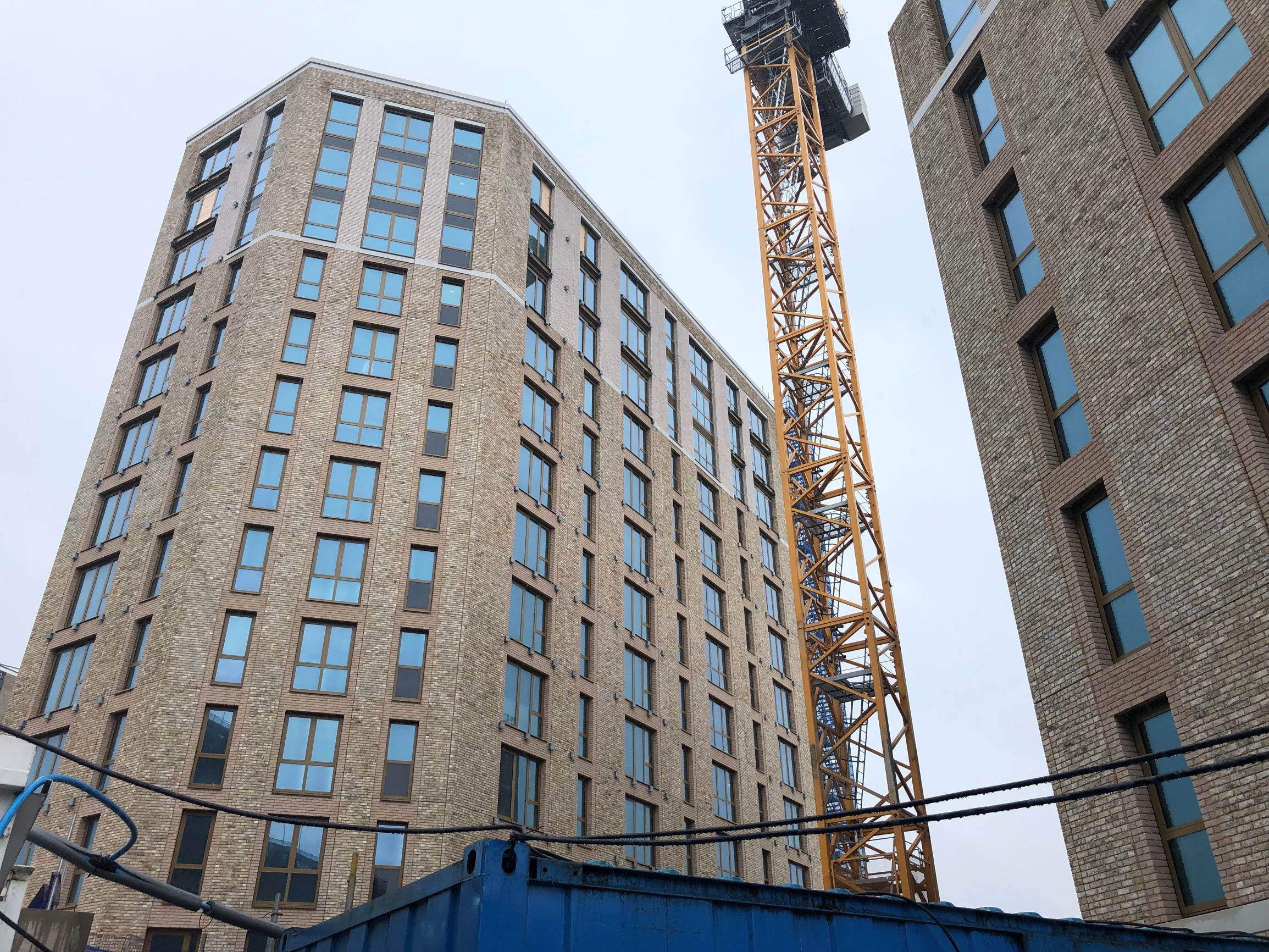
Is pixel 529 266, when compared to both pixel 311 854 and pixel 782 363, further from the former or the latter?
pixel 311 854

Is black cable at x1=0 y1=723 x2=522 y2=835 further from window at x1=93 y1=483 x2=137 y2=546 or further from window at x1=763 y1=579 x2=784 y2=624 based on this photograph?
window at x1=763 y1=579 x2=784 y2=624

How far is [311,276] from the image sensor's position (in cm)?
3853

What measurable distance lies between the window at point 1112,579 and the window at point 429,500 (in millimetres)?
22298

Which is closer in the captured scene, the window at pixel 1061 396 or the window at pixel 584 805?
the window at pixel 1061 396

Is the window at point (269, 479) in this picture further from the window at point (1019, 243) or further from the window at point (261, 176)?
the window at point (1019, 243)

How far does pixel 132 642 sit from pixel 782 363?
2548cm

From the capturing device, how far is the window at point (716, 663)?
153 feet

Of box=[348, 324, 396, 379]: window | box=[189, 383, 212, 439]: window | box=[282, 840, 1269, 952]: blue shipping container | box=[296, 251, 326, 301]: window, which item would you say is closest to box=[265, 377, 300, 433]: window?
box=[348, 324, 396, 379]: window

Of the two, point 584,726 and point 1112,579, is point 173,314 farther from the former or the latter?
point 1112,579

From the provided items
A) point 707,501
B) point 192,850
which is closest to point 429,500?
point 192,850

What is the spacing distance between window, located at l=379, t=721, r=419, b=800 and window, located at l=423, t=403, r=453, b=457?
938 centimetres

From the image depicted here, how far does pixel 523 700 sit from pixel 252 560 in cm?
958

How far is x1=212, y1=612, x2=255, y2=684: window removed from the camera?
30.9m

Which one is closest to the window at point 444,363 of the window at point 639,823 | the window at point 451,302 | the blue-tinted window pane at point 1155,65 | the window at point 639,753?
the window at point 451,302
